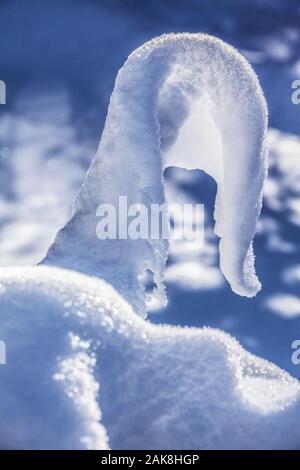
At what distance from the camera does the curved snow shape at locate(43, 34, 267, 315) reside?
368cm

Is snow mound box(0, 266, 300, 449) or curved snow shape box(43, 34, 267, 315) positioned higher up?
curved snow shape box(43, 34, 267, 315)

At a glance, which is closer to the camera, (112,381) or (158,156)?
(112,381)

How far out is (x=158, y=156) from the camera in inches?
142

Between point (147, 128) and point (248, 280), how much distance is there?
138cm

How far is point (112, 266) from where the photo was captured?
3.85 m

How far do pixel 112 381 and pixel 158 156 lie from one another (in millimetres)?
1827

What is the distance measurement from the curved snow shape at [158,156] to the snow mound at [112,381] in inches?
53.5

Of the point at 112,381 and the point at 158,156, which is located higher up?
the point at 158,156

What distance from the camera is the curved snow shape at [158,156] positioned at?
3.68m

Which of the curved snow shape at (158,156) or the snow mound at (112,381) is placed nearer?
the snow mound at (112,381)

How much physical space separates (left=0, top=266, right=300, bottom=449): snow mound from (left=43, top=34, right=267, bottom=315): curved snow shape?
1358mm
